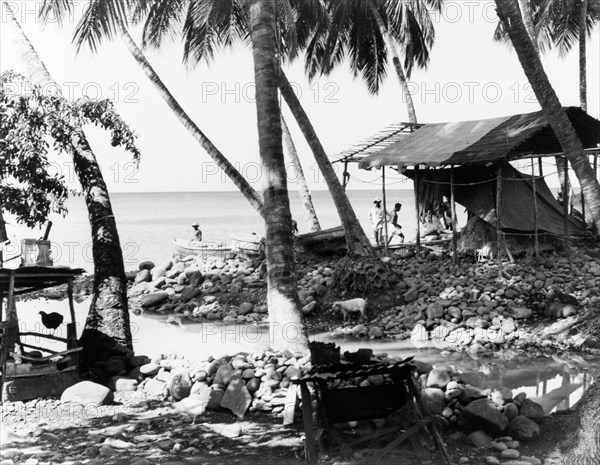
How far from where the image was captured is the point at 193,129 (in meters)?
16.8

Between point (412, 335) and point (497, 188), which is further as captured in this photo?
point (497, 188)

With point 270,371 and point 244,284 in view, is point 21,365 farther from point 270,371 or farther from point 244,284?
point 244,284

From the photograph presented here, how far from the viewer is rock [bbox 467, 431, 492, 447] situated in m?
7.23

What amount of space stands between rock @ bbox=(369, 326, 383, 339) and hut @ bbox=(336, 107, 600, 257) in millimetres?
3602

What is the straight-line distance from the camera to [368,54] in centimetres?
2583

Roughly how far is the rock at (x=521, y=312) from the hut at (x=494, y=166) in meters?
2.34

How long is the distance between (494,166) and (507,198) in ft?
2.80

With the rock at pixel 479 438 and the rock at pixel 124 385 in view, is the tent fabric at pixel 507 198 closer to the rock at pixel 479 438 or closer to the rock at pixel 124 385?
the rock at pixel 124 385

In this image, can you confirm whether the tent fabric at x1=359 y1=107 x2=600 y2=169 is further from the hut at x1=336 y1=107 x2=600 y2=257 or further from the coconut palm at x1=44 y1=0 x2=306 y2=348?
the coconut palm at x1=44 y1=0 x2=306 y2=348

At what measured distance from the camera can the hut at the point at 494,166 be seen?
1673cm

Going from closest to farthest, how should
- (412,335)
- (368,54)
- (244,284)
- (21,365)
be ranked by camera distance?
(21,365) → (412,335) → (244,284) → (368,54)

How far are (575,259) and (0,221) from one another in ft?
40.6

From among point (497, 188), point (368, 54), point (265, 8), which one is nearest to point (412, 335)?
point (497, 188)

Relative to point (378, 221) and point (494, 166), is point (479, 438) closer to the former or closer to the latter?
point (494, 166)
